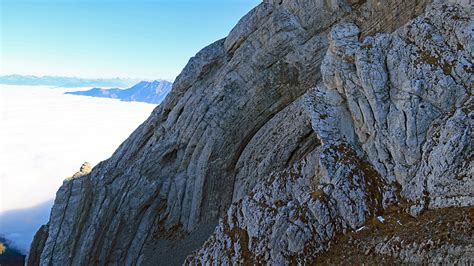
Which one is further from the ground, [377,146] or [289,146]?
[289,146]

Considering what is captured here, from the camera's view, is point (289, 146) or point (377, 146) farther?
point (289, 146)

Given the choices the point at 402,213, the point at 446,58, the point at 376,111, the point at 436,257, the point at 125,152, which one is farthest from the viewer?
the point at 125,152

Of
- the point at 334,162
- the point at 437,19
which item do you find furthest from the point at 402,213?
the point at 437,19

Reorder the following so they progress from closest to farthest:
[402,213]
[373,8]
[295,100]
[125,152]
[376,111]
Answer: [402,213], [376,111], [373,8], [295,100], [125,152]

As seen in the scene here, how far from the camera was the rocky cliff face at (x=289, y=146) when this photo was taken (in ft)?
72.9

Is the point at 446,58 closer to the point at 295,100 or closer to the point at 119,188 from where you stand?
the point at 295,100

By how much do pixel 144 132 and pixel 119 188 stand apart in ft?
27.2

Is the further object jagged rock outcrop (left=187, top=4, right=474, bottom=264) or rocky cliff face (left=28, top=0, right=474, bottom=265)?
rocky cliff face (left=28, top=0, right=474, bottom=265)

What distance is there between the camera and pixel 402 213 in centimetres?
2116

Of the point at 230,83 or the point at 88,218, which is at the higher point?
the point at 230,83

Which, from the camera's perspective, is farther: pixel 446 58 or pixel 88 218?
pixel 88 218

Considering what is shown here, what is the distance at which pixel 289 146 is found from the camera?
33.8 meters

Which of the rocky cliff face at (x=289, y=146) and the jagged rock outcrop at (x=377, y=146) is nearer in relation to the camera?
the jagged rock outcrop at (x=377, y=146)

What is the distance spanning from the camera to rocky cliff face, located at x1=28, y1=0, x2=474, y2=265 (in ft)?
72.9
